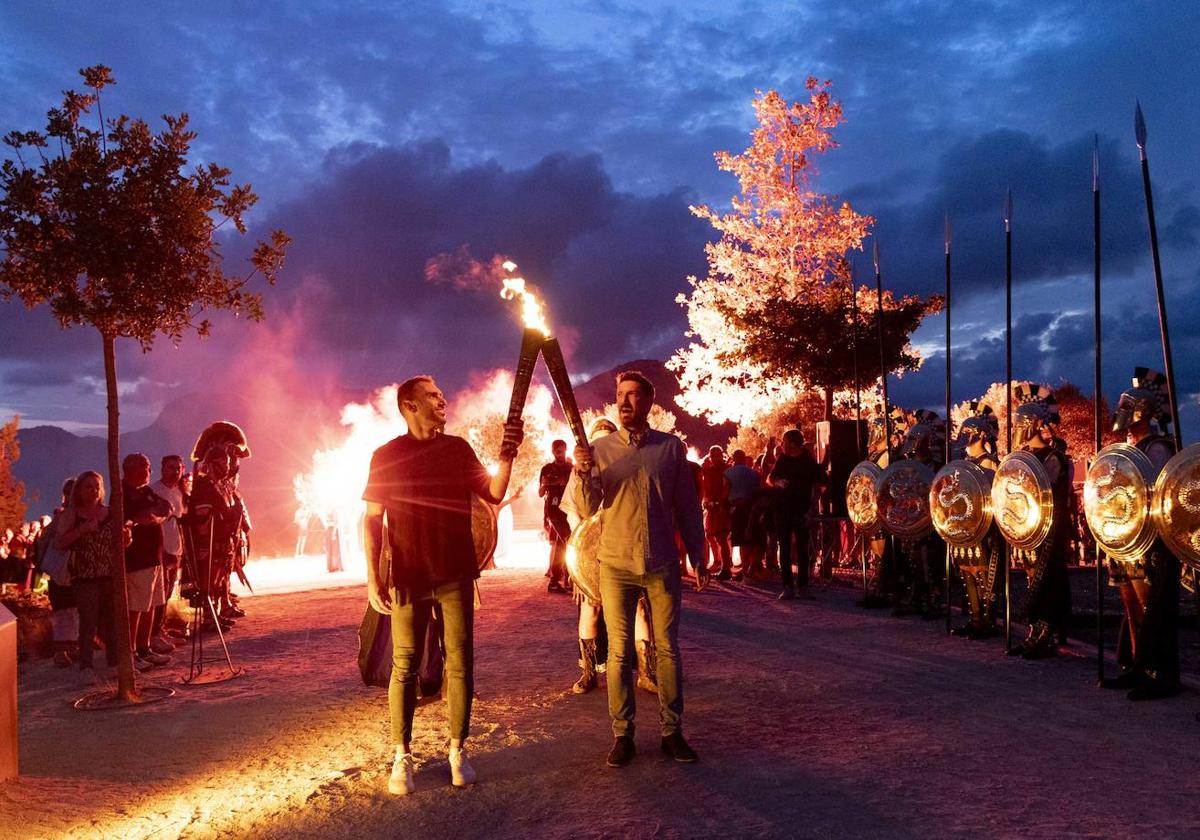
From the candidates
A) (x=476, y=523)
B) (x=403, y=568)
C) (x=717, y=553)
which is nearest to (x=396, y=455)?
(x=403, y=568)

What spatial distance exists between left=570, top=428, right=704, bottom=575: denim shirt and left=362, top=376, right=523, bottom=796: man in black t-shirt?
66cm

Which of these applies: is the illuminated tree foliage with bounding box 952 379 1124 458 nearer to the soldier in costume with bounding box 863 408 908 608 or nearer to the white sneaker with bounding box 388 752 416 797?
the soldier in costume with bounding box 863 408 908 608

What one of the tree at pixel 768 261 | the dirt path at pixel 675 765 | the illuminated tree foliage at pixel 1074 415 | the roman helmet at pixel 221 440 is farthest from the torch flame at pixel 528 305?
the illuminated tree foliage at pixel 1074 415

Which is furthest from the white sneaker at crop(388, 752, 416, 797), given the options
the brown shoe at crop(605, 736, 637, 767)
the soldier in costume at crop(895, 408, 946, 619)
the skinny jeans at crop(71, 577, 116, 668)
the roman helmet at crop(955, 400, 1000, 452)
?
the soldier in costume at crop(895, 408, 946, 619)

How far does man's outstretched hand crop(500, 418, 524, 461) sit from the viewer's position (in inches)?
194

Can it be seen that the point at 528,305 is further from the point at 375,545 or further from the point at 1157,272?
the point at 1157,272

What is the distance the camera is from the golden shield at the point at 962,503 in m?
8.54

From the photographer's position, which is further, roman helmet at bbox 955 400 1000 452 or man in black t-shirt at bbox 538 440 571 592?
man in black t-shirt at bbox 538 440 571 592

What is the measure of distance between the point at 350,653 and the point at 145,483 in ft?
9.12

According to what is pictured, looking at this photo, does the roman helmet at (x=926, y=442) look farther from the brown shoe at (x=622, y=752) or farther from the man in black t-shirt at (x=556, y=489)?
the brown shoe at (x=622, y=752)

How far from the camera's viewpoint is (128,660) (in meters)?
7.45

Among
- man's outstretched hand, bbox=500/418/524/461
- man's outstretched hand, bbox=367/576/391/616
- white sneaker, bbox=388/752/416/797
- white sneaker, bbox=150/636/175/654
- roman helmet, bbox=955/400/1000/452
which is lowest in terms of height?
white sneaker, bbox=150/636/175/654

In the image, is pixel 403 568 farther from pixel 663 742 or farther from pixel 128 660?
pixel 128 660

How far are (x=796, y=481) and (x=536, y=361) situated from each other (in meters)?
7.92
